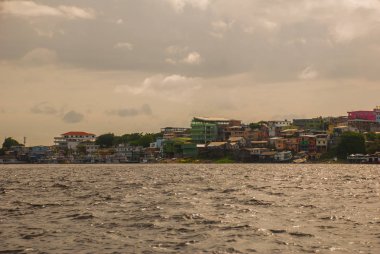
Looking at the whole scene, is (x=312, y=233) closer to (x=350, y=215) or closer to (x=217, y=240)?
(x=217, y=240)

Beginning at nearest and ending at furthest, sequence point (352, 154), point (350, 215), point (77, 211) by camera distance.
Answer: point (350, 215) < point (77, 211) < point (352, 154)

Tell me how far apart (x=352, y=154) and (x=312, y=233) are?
17237 cm

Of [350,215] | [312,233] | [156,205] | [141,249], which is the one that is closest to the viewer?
[141,249]

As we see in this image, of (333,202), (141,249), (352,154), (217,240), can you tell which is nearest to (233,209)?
(333,202)

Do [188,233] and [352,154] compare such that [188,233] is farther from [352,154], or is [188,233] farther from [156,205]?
[352,154]

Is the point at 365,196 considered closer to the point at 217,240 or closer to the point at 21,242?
the point at 217,240

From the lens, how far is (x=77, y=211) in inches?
1747

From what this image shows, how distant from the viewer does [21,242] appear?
30.7 m

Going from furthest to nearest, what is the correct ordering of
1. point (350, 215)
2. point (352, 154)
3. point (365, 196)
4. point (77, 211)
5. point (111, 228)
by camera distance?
point (352, 154) < point (365, 196) < point (77, 211) < point (350, 215) < point (111, 228)

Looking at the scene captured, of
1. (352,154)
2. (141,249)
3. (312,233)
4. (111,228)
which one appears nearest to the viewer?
(141,249)

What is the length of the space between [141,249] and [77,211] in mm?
16960

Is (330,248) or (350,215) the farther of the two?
(350,215)

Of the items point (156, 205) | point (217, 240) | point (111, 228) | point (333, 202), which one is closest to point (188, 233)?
point (217, 240)

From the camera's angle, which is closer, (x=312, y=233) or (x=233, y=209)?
(x=312, y=233)
